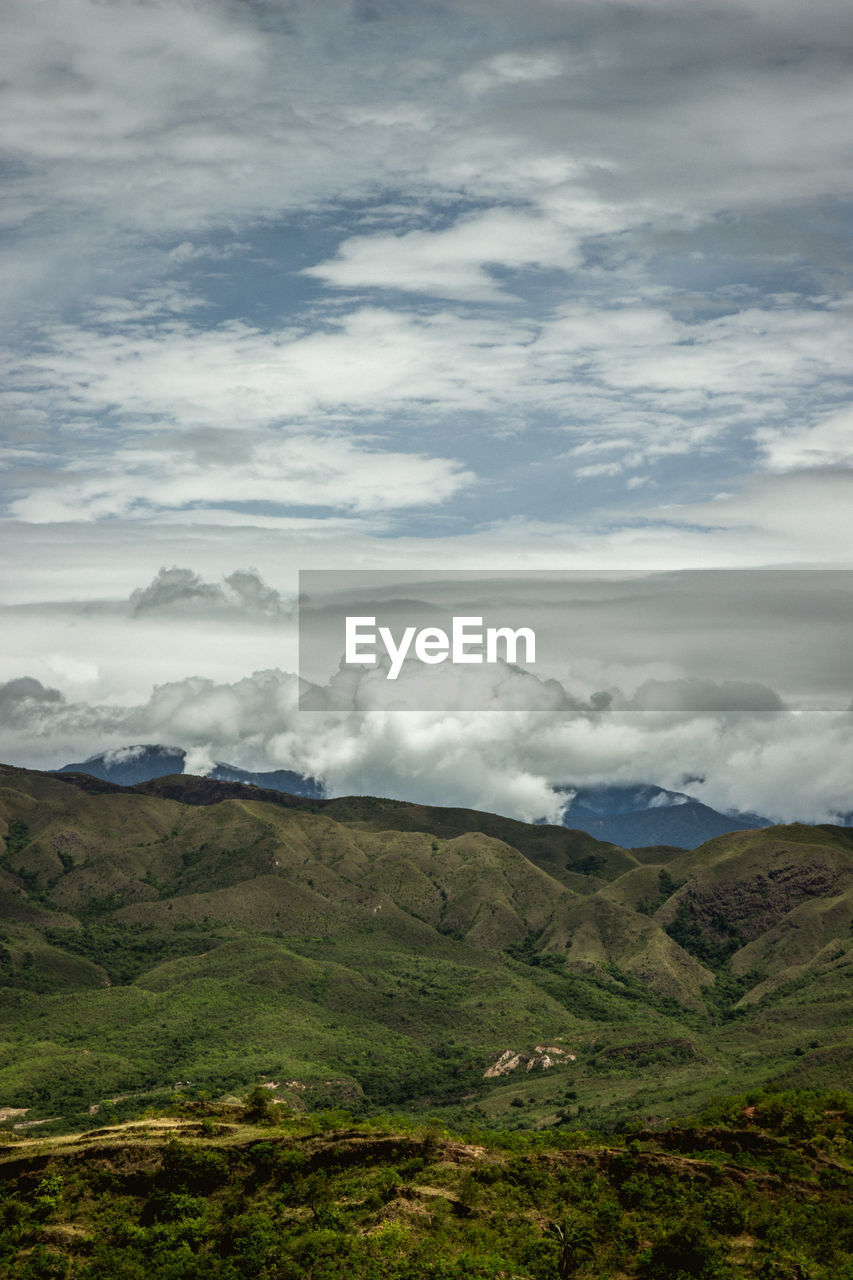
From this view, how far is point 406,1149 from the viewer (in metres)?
73.5

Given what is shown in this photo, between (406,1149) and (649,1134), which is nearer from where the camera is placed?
(406,1149)

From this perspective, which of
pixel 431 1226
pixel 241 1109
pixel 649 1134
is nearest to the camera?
pixel 431 1226

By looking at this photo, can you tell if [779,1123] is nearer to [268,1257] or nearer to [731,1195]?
[731,1195]

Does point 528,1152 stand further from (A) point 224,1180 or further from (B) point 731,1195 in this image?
(A) point 224,1180

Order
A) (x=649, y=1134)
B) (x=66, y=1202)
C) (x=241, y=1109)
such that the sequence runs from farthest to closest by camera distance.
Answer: (x=241, y=1109), (x=649, y=1134), (x=66, y=1202)

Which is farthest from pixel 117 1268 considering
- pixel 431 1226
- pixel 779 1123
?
pixel 779 1123

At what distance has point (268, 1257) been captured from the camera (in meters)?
65.1

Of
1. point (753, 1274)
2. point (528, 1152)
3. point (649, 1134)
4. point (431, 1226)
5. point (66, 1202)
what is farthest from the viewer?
point (649, 1134)

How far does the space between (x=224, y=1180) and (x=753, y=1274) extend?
3124cm

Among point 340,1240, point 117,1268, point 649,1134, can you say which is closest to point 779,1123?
point 649,1134

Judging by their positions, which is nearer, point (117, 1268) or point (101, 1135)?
point (117, 1268)

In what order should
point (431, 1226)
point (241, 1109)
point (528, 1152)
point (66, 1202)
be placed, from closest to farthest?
point (431, 1226)
point (66, 1202)
point (528, 1152)
point (241, 1109)

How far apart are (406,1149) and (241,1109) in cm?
1895

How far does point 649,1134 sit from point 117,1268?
118 feet
